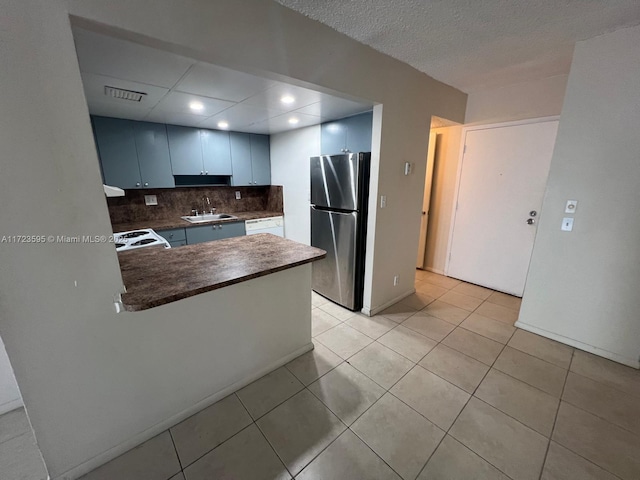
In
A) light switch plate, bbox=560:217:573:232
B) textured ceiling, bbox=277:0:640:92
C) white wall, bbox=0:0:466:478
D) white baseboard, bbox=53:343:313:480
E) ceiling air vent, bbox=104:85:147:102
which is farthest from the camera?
light switch plate, bbox=560:217:573:232

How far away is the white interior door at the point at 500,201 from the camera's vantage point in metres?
2.77

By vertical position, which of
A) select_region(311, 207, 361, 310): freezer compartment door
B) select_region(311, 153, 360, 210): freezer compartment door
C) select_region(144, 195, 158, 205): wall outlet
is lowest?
select_region(311, 207, 361, 310): freezer compartment door

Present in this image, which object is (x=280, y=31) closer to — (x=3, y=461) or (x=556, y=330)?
(x=3, y=461)

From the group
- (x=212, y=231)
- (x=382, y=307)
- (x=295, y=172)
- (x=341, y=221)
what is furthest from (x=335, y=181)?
(x=212, y=231)

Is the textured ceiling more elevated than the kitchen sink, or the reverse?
the textured ceiling

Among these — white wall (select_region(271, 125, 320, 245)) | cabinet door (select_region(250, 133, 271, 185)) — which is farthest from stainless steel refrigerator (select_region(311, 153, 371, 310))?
cabinet door (select_region(250, 133, 271, 185))

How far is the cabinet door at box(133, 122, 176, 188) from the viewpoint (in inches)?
121

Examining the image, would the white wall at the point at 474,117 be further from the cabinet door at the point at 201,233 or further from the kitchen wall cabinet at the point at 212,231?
the cabinet door at the point at 201,233

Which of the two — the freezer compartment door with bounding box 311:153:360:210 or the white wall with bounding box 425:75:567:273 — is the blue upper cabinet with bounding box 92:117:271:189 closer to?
the freezer compartment door with bounding box 311:153:360:210

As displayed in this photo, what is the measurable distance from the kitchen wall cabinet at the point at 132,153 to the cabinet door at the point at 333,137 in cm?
201

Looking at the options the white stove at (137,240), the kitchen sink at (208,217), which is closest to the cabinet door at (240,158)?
the kitchen sink at (208,217)

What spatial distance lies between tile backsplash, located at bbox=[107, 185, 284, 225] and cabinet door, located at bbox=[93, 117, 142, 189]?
37 cm

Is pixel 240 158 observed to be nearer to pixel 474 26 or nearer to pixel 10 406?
pixel 474 26

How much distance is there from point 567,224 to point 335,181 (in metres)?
2.02
